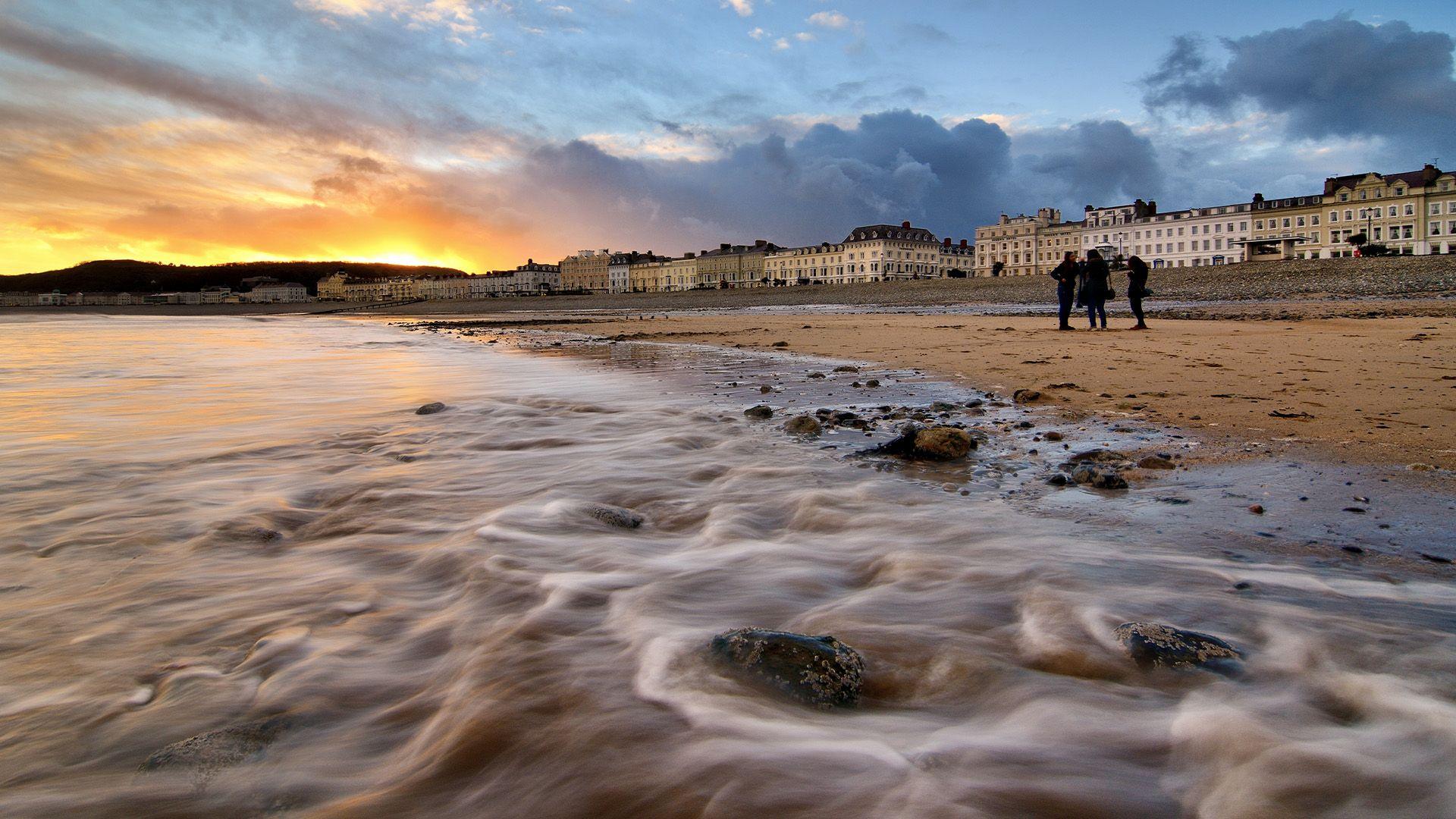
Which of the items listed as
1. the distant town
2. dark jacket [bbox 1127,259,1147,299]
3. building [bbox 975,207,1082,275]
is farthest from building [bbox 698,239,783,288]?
dark jacket [bbox 1127,259,1147,299]

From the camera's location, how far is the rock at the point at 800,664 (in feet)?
7.38

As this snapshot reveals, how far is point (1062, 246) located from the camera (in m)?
126

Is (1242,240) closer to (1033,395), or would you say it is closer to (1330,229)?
(1330,229)

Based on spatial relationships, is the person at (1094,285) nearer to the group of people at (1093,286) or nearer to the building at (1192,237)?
the group of people at (1093,286)

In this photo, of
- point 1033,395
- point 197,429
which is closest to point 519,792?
point 1033,395

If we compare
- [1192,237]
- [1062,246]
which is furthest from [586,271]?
[1192,237]

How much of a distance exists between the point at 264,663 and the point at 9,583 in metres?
1.70

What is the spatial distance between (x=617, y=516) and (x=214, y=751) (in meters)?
2.40

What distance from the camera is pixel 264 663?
2541 mm

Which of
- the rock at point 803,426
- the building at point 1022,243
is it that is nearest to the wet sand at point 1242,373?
the rock at point 803,426

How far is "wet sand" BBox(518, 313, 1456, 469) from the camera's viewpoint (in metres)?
5.11

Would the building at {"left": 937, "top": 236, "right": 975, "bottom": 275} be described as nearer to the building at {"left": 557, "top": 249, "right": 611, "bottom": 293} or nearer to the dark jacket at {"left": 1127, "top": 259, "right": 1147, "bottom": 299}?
the building at {"left": 557, "top": 249, "right": 611, "bottom": 293}

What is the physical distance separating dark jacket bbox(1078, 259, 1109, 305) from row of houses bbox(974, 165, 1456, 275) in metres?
58.2

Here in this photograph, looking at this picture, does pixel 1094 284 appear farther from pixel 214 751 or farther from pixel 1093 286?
pixel 214 751
